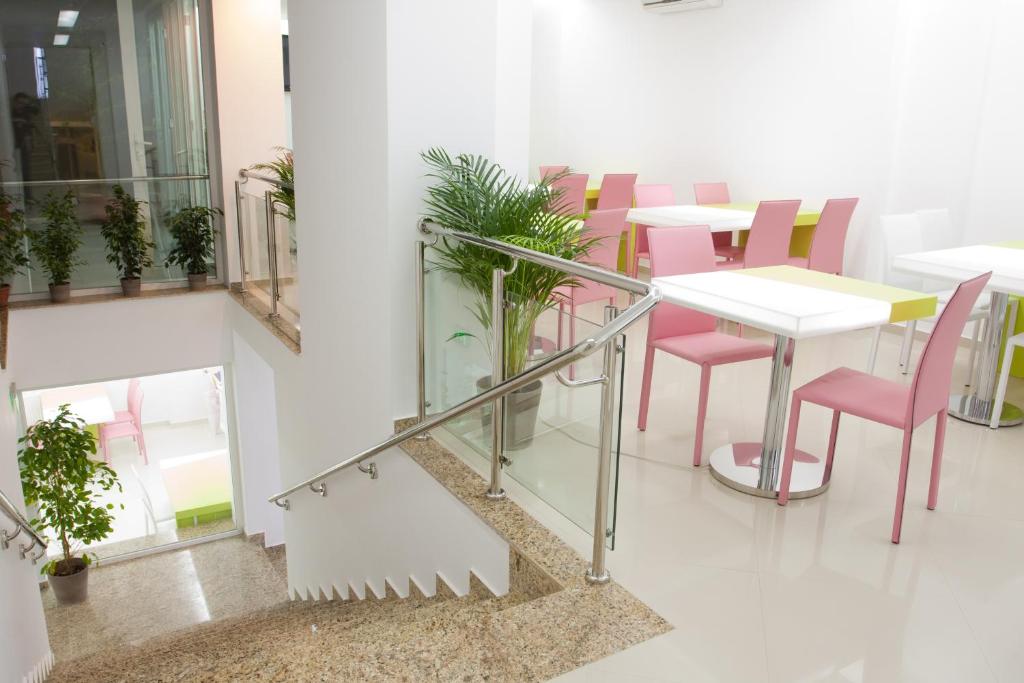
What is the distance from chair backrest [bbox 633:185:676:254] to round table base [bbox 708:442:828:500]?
320cm

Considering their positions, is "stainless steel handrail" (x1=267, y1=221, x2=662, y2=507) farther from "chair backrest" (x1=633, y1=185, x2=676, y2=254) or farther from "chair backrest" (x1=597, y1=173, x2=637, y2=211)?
"chair backrest" (x1=597, y1=173, x2=637, y2=211)

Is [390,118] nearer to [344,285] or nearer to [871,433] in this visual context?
[344,285]

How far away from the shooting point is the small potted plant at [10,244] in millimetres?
6301

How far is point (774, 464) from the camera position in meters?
3.51

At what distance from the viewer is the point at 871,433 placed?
4.10 metres

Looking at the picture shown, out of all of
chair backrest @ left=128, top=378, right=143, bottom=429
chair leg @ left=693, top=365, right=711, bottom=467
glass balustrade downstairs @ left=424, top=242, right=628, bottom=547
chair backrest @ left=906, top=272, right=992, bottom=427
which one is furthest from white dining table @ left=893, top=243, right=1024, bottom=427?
chair backrest @ left=128, top=378, right=143, bottom=429

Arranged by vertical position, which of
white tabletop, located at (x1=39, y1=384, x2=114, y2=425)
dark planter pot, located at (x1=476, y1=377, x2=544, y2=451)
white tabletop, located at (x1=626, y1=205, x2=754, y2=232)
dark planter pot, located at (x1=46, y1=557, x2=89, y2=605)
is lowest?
dark planter pot, located at (x1=46, y1=557, x2=89, y2=605)

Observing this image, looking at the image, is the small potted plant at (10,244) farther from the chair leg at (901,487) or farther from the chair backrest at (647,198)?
the chair leg at (901,487)

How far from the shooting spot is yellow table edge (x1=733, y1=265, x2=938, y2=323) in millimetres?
3135

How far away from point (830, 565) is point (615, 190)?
16.9 ft

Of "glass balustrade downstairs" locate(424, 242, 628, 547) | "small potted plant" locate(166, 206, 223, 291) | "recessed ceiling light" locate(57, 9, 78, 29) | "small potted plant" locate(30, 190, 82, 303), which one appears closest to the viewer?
"glass balustrade downstairs" locate(424, 242, 628, 547)

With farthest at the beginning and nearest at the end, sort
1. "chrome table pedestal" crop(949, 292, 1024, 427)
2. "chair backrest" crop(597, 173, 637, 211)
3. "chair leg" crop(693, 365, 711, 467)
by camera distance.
→ "chair backrest" crop(597, 173, 637, 211)
"chrome table pedestal" crop(949, 292, 1024, 427)
"chair leg" crop(693, 365, 711, 467)

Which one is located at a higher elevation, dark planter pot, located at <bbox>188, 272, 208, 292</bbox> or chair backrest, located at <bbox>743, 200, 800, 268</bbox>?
chair backrest, located at <bbox>743, 200, 800, 268</bbox>

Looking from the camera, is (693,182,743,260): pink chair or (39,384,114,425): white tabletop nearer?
(693,182,743,260): pink chair
